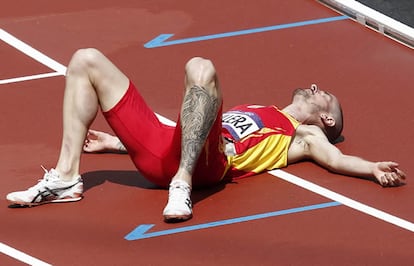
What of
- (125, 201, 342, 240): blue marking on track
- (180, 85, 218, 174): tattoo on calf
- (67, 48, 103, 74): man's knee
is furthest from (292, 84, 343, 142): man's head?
(67, 48, 103, 74): man's knee

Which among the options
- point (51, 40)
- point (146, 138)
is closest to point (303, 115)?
point (146, 138)

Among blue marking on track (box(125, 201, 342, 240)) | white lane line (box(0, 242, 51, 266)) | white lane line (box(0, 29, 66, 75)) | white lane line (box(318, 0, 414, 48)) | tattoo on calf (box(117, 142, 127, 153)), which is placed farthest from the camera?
white lane line (box(318, 0, 414, 48))

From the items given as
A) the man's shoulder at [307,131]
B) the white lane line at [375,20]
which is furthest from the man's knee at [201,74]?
the white lane line at [375,20]

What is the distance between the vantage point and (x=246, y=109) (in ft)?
30.9

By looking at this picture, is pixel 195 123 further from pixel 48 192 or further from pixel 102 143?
pixel 102 143

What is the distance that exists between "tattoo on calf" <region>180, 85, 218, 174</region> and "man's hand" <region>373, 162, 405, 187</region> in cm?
122

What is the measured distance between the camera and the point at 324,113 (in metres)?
9.44

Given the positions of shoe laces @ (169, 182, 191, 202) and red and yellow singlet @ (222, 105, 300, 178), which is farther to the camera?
red and yellow singlet @ (222, 105, 300, 178)

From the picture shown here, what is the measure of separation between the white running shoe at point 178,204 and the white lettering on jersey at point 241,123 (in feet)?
2.54

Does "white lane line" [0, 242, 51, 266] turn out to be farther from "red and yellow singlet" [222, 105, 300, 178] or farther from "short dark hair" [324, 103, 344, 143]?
"short dark hair" [324, 103, 344, 143]

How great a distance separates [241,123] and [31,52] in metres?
3.04

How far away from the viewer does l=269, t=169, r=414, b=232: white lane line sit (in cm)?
849

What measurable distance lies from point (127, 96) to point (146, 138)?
12.2 inches

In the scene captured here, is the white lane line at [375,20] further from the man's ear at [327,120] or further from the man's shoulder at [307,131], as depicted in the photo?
the man's shoulder at [307,131]
